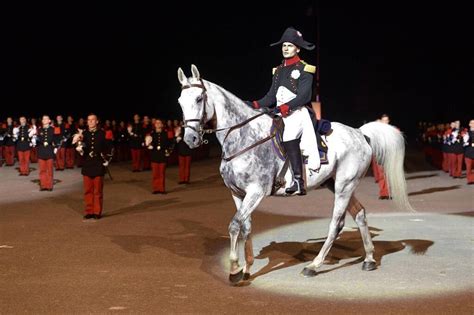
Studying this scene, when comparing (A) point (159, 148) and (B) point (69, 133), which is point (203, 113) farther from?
(B) point (69, 133)

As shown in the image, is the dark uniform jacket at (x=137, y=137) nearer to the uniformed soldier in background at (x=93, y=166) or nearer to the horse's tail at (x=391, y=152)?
the uniformed soldier in background at (x=93, y=166)

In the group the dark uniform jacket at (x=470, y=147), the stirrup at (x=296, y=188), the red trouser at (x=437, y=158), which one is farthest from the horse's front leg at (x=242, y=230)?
the red trouser at (x=437, y=158)

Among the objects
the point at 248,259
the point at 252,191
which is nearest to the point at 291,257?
the point at 248,259

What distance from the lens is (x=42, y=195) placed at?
53.8 feet

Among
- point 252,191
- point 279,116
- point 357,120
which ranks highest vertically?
point 279,116

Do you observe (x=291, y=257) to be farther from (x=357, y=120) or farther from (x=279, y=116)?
(x=357, y=120)

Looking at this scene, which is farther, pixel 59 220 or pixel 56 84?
pixel 56 84

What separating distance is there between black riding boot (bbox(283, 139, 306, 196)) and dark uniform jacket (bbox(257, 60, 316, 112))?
44cm

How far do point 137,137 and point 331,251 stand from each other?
55.5 ft

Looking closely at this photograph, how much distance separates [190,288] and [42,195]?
10.6 metres

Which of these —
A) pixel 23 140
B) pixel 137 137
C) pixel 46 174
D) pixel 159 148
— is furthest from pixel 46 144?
pixel 137 137

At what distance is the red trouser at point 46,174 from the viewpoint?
17453mm

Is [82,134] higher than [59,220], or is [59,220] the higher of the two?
[82,134]

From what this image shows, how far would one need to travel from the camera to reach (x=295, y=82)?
301 inches
